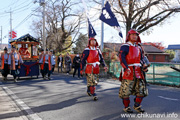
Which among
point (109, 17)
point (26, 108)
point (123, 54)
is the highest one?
point (109, 17)

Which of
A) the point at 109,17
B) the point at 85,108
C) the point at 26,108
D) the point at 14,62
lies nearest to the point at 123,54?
the point at 85,108

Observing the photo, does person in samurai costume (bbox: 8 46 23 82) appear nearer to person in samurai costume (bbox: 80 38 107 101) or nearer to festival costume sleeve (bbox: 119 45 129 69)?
person in samurai costume (bbox: 80 38 107 101)

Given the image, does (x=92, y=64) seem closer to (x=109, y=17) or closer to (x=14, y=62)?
(x=109, y=17)

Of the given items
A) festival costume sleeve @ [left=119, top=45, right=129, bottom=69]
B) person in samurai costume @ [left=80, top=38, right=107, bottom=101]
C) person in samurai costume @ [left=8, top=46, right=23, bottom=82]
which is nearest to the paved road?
person in samurai costume @ [left=80, top=38, right=107, bottom=101]

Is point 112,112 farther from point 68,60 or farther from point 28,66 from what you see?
point 68,60

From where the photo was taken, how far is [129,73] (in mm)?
4742

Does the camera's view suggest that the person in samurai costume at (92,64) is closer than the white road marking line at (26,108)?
No

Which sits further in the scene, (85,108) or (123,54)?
(85,108)

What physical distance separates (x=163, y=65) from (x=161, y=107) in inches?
227

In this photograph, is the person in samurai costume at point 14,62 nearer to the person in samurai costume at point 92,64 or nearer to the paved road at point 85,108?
the paved road at point 85,108

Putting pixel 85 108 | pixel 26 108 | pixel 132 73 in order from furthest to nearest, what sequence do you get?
pixel 26 108, pixel 85 108, pixel 132 73

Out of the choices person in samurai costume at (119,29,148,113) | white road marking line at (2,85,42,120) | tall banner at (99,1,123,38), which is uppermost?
tall banner at (99,1,123,38)

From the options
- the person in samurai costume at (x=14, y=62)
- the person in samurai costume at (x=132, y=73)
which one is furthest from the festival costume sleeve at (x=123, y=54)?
the person in samurai costume at (x=14, y=62)

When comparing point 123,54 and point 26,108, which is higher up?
point 123,54
